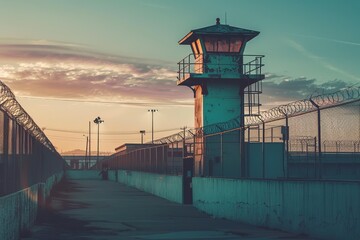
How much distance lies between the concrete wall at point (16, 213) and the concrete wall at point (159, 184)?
41.6 ft

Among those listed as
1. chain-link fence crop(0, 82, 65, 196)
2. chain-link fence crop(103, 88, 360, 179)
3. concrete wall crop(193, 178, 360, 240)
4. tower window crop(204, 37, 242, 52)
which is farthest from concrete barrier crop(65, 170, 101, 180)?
chain-link fence crop(0, 82, 65, 196)

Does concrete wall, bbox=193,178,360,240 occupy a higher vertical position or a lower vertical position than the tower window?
lower

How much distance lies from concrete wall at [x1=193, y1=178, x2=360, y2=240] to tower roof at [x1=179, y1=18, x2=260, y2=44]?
16.8 m

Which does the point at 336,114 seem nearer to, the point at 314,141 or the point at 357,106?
the point at 357,106

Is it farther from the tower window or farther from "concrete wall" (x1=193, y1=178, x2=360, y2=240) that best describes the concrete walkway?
the tower window

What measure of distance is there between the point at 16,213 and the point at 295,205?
21.2 ft

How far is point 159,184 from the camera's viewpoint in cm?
3659

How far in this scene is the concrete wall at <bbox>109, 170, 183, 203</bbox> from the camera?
30344mm

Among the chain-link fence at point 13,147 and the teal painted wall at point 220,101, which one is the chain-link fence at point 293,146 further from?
the teal painted wall at point 220,101

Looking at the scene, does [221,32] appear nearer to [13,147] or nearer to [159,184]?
[159,184]

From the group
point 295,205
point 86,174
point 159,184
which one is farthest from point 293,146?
point 86,174

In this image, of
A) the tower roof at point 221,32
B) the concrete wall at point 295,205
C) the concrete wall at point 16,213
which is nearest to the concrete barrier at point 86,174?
the tower roof at point 221,32

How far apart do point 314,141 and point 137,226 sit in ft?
18.9

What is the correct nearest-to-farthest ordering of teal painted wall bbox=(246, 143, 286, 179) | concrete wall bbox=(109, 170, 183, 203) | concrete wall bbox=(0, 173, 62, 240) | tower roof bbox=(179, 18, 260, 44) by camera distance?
concrete wall bbox=(0, 173, 62, 240) < teal painted wall bbox=(246, 143, 286, 179) < concrete wall bbox=(109, 170, 183, 203) < tower roof bbox=(179, 18, 260, 44)
